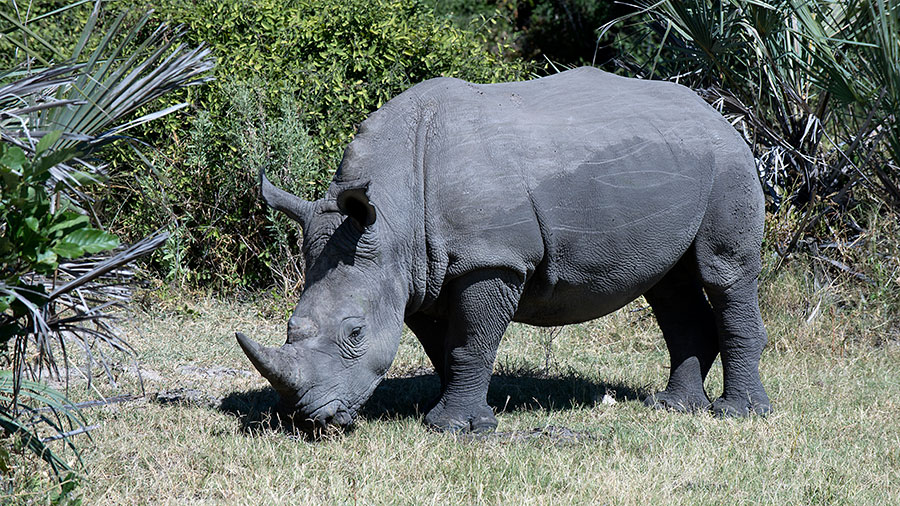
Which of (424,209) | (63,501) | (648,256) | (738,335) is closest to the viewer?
(63,501)

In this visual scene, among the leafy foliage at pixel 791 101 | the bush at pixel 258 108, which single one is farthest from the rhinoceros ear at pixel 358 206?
the bush at pixel 258 108

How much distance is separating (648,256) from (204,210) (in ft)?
15.5

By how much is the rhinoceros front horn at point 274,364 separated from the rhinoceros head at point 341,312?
0.05ft

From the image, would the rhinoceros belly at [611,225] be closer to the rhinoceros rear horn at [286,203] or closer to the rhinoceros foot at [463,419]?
the rhinoceros foot at [463,419]

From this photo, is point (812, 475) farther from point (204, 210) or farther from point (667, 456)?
point (204, 210)

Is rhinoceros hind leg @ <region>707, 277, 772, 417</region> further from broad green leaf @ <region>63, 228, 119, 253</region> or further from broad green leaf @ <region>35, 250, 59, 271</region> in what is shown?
broad green leaf @ <region>35, 250, 59, 271</region>

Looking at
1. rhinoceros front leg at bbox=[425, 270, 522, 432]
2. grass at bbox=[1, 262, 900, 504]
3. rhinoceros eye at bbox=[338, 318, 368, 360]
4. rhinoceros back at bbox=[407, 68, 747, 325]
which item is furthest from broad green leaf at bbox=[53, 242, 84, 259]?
rhinoceros front leg at bbox=[425, 270, 522, 432]

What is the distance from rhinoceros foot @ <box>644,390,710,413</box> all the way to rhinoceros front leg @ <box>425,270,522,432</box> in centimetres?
126

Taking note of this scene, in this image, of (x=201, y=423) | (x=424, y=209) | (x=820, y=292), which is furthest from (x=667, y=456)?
(x=820, y=292)

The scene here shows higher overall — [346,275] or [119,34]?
[119,34]

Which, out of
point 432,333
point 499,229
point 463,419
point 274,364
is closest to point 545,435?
point 463,419

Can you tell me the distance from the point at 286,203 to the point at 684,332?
2685 mm

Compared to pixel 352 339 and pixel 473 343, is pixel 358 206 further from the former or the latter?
pixel 473 343

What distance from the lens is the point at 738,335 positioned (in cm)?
600
